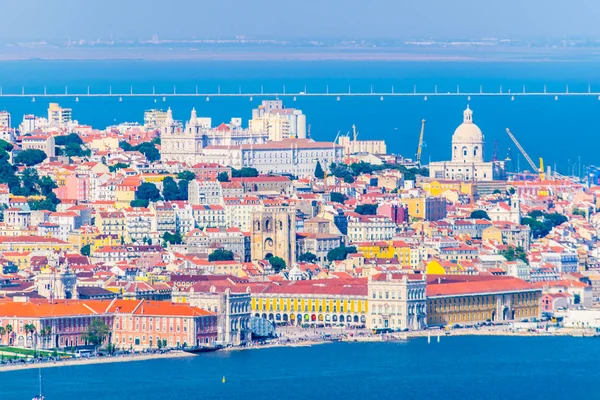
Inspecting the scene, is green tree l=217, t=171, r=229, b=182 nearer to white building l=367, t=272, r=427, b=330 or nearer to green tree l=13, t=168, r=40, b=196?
green tree l=13, t=168, r=40, b=196

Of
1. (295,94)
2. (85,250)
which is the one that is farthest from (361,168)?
(295,94)

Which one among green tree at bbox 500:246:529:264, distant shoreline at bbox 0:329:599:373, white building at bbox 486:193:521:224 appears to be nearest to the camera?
distant shoreline at bbox 0:329:599:373

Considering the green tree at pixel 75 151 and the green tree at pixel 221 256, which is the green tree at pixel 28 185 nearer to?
the green tree at pixel 75 151

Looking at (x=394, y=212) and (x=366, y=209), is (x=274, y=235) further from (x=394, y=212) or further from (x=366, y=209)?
(x=366, y=209)

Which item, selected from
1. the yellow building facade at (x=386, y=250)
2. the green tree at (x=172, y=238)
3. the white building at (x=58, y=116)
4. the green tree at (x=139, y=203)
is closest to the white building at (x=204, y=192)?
the green tree at (x=139, y=203)

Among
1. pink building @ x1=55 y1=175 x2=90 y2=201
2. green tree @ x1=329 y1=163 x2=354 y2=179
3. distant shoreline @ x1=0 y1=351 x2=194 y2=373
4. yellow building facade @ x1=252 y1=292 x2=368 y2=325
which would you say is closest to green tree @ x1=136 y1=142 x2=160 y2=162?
green tree @ x1=329 y1=163 x2=354 y2=179
